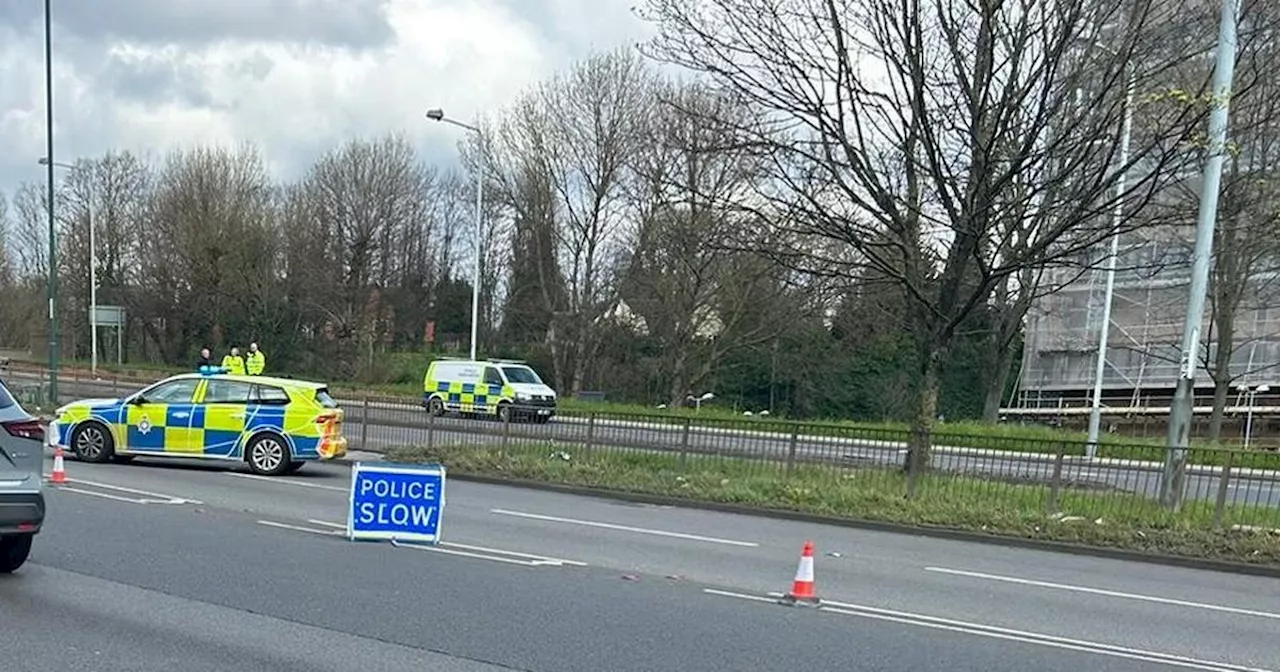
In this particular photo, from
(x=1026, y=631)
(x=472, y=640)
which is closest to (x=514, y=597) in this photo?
(x=472, y=640)

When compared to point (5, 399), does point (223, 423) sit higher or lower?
lower

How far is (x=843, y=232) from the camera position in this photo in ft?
48.5

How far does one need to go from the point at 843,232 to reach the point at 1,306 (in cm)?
6402

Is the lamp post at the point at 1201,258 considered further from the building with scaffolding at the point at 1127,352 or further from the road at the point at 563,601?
the building with scaffolding at the point at 1127,352

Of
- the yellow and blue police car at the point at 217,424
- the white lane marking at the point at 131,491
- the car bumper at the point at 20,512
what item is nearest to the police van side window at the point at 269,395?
the yellow and blue police car at the point at 217,424

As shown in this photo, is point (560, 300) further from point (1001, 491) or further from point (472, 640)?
point (472, 640)

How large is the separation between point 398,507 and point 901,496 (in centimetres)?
711

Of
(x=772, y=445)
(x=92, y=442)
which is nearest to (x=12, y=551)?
(x=92, y=442)

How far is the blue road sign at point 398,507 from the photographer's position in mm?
9602

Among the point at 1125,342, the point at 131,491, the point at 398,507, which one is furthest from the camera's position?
the point at 1125,342

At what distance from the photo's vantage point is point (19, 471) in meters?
6.70

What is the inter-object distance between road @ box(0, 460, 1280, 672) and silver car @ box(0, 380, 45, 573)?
50 centimetres

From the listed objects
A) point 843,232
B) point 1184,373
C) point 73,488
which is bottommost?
point 73,488

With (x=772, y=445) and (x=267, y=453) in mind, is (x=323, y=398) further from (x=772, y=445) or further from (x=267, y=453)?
(x=772, y=445)
